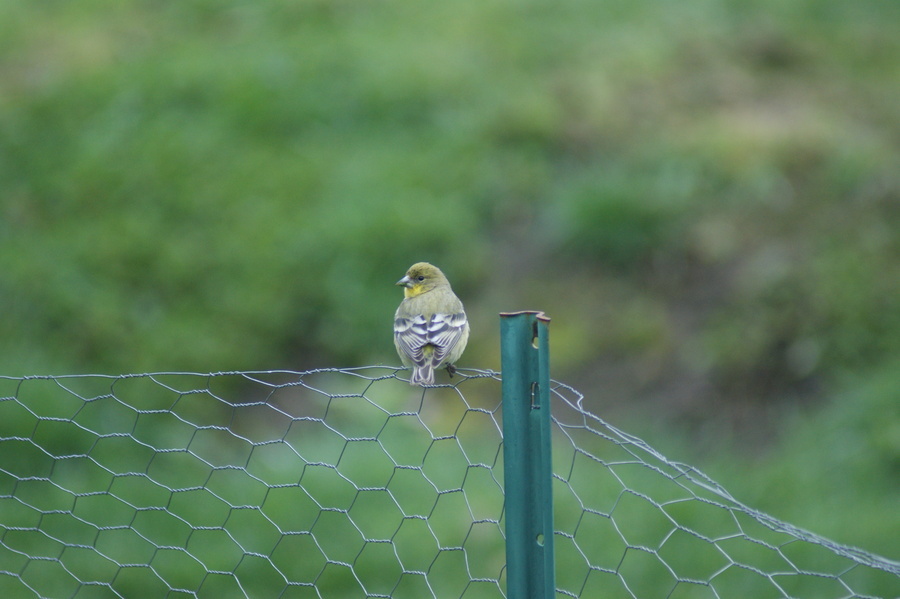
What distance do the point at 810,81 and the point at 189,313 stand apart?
235 inches

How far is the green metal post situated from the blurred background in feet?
9.93

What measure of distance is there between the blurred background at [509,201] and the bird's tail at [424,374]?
84.7 inches

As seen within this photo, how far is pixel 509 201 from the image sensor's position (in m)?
8.05

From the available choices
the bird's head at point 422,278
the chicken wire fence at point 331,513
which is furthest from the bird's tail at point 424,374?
the bird's head at point 422,278

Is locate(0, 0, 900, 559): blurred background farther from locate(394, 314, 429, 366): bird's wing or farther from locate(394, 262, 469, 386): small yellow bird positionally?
locate(394, 314, 429, 366): bird's wing

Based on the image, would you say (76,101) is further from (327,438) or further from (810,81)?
(810,81)

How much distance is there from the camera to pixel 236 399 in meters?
6.88

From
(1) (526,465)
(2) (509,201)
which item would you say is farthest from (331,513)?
(2) (509,201)

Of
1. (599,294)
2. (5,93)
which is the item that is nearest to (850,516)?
(599,294)

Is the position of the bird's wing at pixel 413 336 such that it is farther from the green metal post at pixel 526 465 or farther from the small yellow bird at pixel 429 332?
the green metal post at pixel 526 465

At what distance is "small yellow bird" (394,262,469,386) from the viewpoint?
4.50 m

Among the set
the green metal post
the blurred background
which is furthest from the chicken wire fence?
the green metal post

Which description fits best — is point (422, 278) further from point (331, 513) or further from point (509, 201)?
point (509, 201)

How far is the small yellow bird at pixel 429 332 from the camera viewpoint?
4.50 meters
